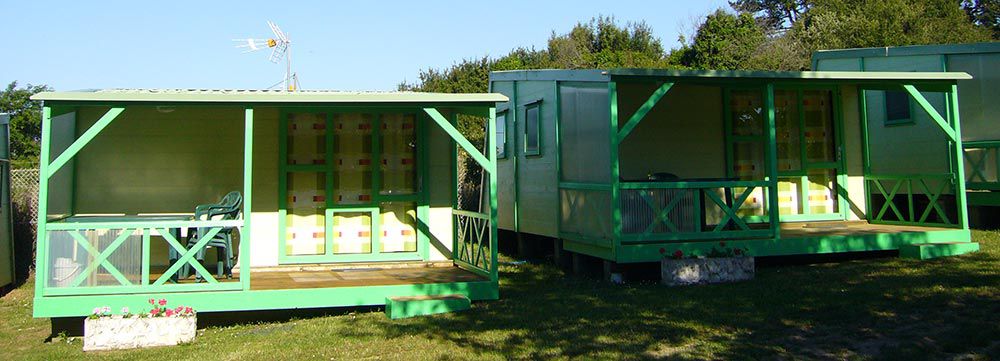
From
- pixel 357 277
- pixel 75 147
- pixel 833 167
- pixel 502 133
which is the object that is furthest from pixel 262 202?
pixel 833 167

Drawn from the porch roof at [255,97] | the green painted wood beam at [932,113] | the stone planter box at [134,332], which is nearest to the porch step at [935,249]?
the green painted wood beam at [932,113]

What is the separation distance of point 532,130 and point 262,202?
3967mm

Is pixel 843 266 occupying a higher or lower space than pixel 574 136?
lower

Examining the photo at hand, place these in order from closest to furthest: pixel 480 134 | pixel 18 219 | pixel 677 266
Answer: pixel 677 266, pixel 18 219, pixel 480 134

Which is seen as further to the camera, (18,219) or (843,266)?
(18,219)

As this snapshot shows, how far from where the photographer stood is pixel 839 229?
10.6 metres

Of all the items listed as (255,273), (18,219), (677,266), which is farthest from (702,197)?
(18,219)

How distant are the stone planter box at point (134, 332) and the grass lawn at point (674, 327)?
0.41 ft

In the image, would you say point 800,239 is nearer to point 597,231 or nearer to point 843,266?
point 843,266

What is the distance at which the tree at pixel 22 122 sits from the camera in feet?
72.0

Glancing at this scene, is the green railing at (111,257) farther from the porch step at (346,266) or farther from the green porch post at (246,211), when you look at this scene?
the porch step at (346,266)

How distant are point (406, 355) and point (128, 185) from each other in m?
4.76

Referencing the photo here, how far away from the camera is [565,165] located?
1034cm

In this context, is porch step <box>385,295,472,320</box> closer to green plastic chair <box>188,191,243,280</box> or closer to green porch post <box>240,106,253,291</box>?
green porch post <box>240,106,253,291</box>
